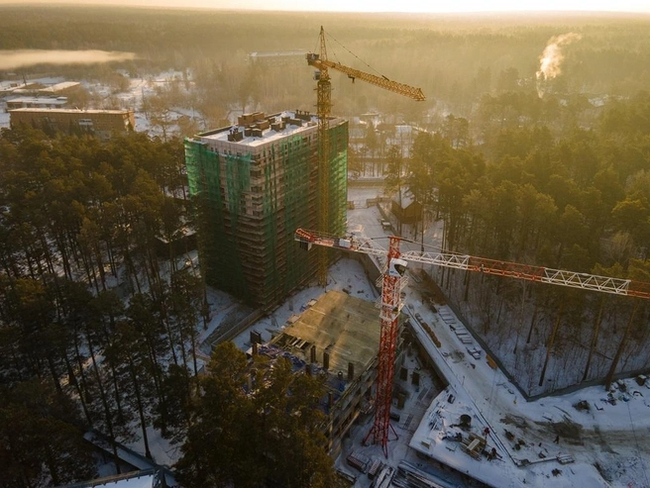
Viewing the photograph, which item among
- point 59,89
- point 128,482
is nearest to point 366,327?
point 128,482

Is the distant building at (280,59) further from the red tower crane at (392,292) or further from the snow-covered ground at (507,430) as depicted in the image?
the red tower crane at (392,292)

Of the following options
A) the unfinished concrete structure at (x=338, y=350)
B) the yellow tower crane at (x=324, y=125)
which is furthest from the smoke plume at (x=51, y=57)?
the unfinished concrete structure at (x=338, y=350)

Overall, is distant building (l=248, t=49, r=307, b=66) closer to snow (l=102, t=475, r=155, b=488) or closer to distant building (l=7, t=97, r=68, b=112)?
distant building (l=7, t=97, r=68, b=112)

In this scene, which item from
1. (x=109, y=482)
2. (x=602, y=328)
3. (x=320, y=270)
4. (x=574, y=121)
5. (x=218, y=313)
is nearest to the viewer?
(x=109, y=482)

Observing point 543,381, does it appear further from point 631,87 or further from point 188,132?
point 631,87

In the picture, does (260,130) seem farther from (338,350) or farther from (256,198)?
(338,350)

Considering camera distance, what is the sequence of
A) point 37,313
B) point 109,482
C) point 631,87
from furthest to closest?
point 631,87
point 37,313
point 109,482

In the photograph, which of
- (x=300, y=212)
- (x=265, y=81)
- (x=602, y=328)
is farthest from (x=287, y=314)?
(x=265, y=81)

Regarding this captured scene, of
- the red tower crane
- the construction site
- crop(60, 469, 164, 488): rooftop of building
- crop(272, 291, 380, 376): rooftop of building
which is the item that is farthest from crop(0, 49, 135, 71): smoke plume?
crop(60, 469, 164, 488): rooftop of building
